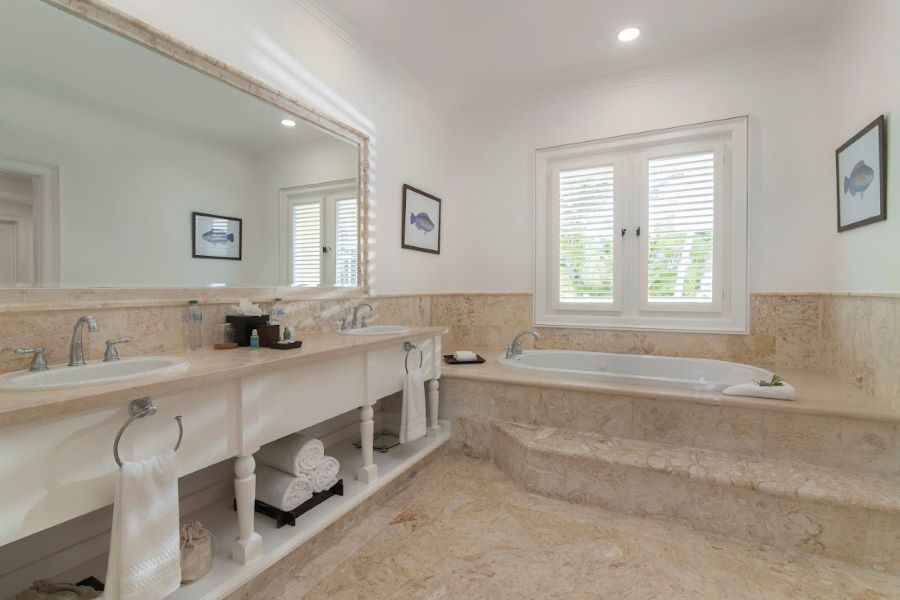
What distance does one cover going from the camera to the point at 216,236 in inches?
70.4

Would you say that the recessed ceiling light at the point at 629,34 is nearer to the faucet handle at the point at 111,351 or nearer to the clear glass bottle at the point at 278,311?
the clear glass bottle at the point at 278,311

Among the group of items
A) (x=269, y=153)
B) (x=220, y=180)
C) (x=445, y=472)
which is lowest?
(x=445, y=472)

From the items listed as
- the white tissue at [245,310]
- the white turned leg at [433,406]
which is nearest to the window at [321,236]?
the white tissue at [245,310]

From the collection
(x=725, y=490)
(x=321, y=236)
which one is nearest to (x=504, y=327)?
(x=321, y=236)

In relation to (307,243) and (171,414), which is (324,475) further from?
(307,243)

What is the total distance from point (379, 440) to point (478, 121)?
8.95ft

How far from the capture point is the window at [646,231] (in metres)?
2.85

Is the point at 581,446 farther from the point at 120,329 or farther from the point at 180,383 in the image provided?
the point at 120,329

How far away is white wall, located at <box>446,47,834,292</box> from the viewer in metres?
2.66

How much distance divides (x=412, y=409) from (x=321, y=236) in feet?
3.45

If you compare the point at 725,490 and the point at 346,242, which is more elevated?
the point at 346,242

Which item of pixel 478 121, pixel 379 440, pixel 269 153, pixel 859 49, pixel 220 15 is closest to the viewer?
pixel 220 15

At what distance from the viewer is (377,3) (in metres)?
2.24

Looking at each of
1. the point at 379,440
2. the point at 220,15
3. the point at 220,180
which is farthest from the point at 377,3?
the point at 379,440
